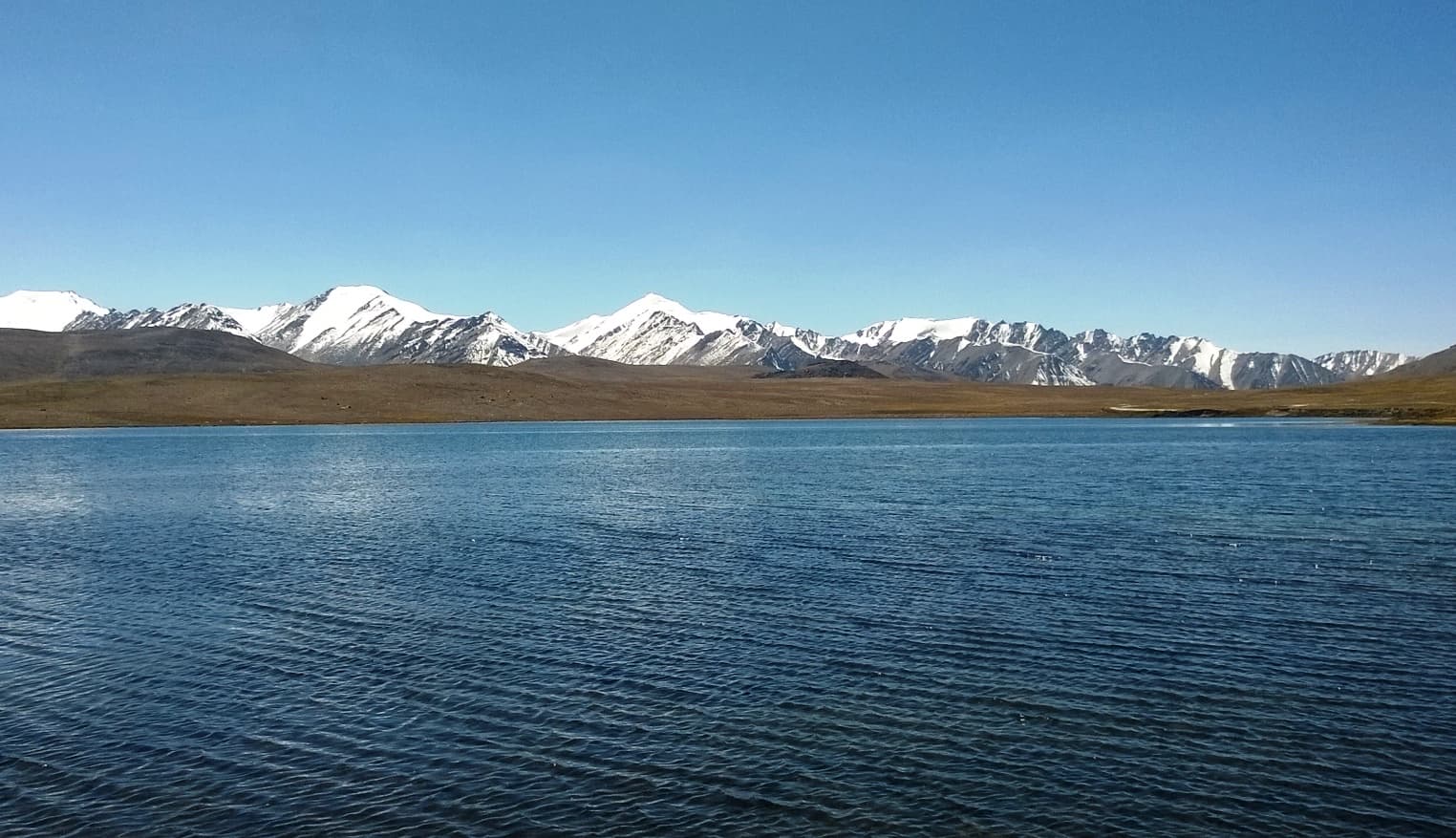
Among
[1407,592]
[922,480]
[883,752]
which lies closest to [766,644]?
[883,752]

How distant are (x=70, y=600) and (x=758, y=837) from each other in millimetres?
31311

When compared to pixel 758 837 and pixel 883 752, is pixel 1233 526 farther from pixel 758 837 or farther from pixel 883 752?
pixel 758 837

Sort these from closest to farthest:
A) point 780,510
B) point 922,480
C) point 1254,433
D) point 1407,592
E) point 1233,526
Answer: point 1407,592
point 1233,526
point 780,510
point 922,480
point 1254,433

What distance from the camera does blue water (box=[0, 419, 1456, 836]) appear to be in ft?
63.5

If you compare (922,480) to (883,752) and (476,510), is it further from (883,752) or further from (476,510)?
(883,752)

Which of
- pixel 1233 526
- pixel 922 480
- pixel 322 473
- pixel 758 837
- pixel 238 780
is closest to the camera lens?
pixel 758 837

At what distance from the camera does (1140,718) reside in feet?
76.7

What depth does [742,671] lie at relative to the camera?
27984 millimetres

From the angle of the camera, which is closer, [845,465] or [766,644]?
[766,644]

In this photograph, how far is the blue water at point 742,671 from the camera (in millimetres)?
19359

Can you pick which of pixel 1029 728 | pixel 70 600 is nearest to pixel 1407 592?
pixel 1029 728

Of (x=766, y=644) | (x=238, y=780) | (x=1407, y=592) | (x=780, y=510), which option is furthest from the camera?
(x=780, y=510)

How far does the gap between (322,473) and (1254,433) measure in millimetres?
125014

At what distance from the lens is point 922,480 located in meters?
83.8
